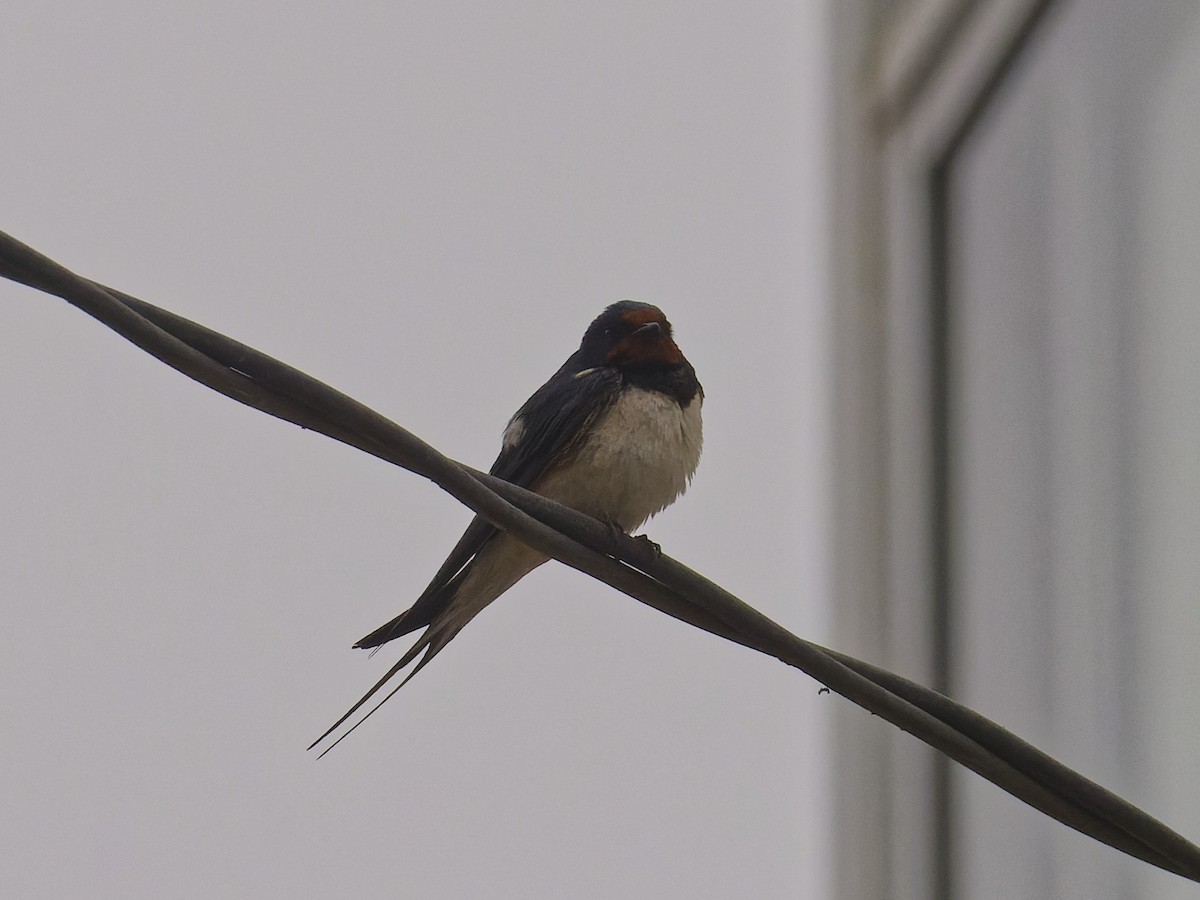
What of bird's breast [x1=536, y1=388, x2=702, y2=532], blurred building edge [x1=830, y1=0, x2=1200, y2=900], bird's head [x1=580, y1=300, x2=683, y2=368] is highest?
blurred building edge [x1=830, y1=0, x2=1200, y2=900]

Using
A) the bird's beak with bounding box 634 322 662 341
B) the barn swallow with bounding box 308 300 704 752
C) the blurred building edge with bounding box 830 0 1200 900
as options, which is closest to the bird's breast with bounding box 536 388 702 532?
the barn swallow with bounding box 308 300 704 752

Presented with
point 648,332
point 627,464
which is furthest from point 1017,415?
point 627,464

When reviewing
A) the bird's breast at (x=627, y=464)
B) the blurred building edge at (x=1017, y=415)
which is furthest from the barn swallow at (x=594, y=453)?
the blurred building edge at (x=1017, y=415)

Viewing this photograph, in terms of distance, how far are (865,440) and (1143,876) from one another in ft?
7.10

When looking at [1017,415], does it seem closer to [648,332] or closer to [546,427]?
[648,332]

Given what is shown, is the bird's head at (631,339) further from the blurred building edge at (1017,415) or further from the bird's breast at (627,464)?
the blurred building edge at (1017,415)

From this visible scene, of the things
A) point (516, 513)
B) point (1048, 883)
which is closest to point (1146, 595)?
point (1048, 883)

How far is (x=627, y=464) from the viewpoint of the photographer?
214 cm

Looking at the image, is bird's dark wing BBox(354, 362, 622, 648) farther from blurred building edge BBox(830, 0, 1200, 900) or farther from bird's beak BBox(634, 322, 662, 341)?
blurred building edge BBox(830, 0, 1200, 900)

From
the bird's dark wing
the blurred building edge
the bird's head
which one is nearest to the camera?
the bird's dark wing

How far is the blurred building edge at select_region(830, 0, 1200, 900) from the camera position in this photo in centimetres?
326

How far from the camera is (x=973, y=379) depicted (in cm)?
471

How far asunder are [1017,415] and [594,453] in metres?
2.45

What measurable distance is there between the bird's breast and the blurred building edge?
4.75ft
